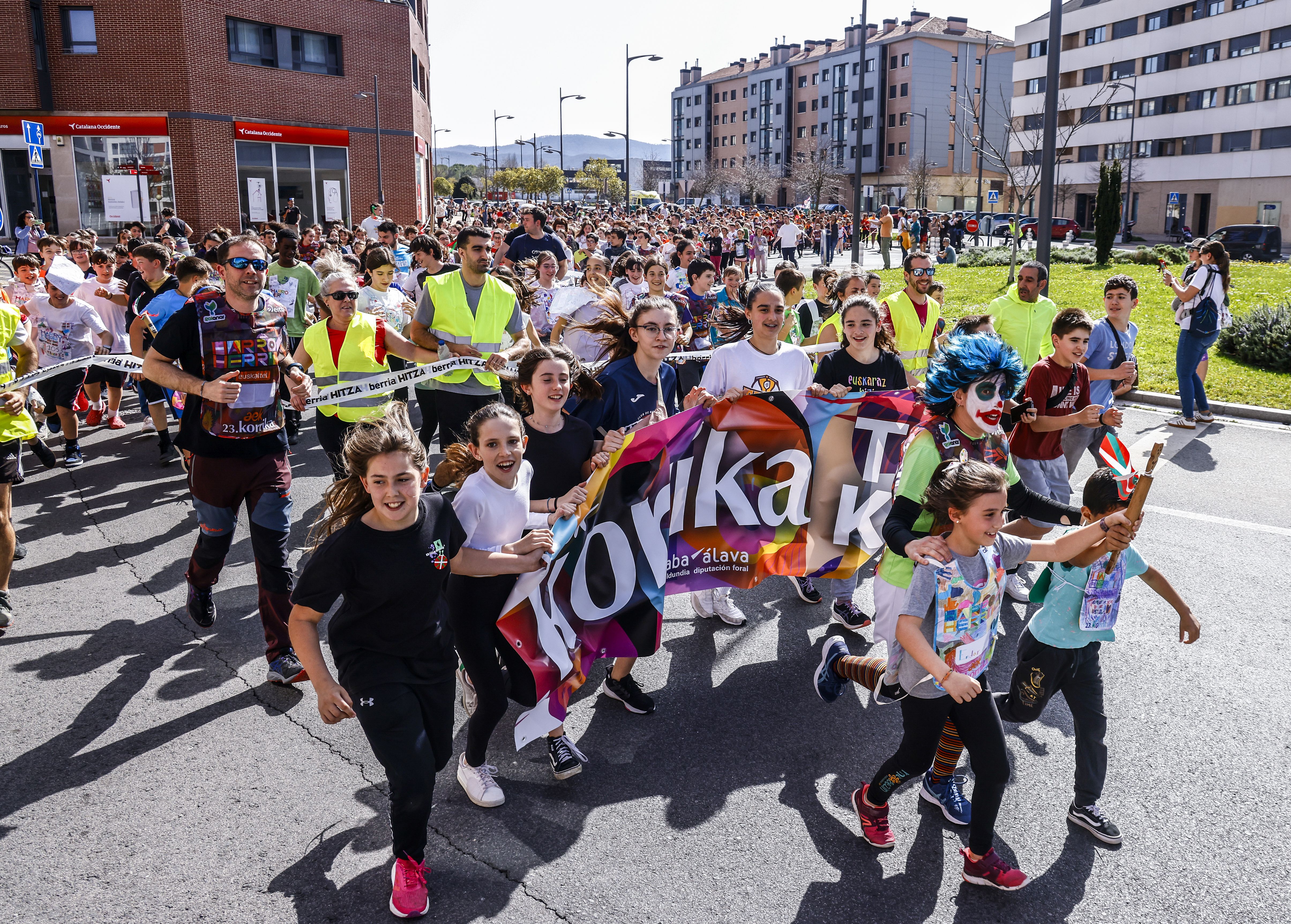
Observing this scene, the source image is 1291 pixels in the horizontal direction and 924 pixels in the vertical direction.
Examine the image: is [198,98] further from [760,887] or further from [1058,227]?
[1058,227]

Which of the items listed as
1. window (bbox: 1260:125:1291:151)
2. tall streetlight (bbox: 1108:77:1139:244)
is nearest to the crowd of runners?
tall streetlight (bbox: 1108:77:1139:244)

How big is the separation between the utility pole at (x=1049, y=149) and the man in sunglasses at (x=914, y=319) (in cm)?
713

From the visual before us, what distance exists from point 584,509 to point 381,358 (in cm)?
303

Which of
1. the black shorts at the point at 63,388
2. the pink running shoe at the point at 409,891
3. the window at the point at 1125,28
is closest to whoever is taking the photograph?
the pink running shoe at the point at 409,891

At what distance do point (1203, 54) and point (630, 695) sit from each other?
3024 inches

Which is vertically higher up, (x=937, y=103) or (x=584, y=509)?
(x=937, y=103)

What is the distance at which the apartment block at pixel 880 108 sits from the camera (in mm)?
98438

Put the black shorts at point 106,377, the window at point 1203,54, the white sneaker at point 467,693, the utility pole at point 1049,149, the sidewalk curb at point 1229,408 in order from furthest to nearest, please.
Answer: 1. the window at point 1203,54
2. the utility pole at point 1049,149
3. the sidewalk curb at point 1229,408
4. the black shorts at point 106,377
5. the white sneaker at point 467,693

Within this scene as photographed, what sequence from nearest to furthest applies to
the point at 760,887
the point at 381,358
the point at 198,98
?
the point at 760,887 → the point at 381,358 → the point at 198,98

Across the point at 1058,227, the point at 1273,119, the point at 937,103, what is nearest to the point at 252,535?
the point at 1058,227

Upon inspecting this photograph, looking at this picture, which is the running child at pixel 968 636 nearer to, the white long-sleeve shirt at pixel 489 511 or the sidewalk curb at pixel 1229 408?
the white long-sleeve shirt at pixel 489 511

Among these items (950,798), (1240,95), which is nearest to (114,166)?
(950,798)

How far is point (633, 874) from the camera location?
3.77 metres

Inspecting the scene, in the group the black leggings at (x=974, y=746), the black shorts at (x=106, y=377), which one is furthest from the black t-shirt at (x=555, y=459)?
the black shorts at (x=106, y=377)
